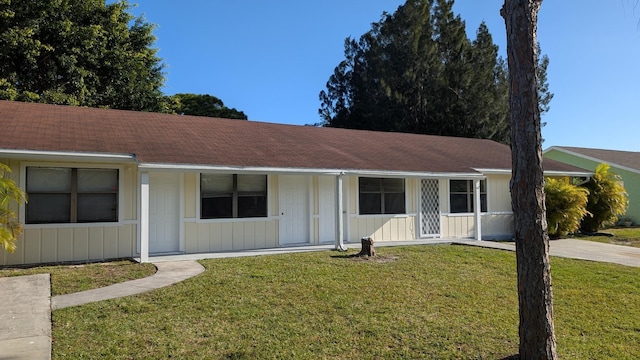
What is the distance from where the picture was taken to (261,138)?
45.6 feet

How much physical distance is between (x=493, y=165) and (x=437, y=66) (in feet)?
52.0

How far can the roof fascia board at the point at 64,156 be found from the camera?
851cm

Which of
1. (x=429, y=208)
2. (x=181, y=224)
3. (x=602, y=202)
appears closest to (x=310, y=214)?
(x=181, y=224)

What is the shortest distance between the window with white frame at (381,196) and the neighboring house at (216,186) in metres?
0.03

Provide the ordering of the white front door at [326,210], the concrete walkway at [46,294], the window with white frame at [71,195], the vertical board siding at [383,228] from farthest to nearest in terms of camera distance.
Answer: the vertical board siding at [383,228]
the white front door at [326,210]
the window with white frame at [71,195]
the concrete walkway at [46,294]

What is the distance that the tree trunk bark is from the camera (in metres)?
4.14

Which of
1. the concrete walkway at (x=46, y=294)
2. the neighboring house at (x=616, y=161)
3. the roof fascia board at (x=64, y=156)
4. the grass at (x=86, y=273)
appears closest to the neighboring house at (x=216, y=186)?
the roof fascia board at (x=64, y=156)

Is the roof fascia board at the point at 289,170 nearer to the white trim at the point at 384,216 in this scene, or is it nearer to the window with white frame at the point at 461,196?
the window with white frame at the point at 461,196

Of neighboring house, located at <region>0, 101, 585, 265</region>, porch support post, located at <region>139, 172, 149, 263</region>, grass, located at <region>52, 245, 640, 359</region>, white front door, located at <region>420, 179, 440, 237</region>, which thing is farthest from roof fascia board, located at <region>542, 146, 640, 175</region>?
porch support post, located at <region>139, 172, 149, 263</region>

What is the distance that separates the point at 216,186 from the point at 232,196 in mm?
489

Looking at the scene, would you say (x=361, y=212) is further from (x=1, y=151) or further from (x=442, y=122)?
Answer: (x=442, y=122)

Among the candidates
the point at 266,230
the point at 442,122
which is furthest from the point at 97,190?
the point at 442,122

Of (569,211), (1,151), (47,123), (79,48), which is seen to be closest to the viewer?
(1,151)

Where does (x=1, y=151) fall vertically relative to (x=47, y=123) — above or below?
below
